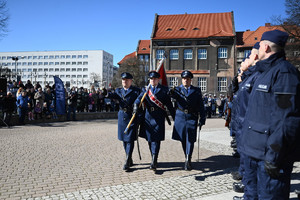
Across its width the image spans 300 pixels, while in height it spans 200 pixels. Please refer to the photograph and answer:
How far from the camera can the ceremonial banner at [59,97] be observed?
55.4 ft

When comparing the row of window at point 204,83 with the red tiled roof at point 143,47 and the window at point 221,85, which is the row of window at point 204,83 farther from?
the red tiled roof at point 143,47

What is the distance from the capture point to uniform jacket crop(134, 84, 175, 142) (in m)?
5.94

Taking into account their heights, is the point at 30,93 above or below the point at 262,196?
above

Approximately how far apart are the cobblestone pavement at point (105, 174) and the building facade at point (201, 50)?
130 ft

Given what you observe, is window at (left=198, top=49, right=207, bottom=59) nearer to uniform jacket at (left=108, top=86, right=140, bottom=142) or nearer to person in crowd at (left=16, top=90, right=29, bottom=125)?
person in crowd at (left=16, top=90, right=29, bottom=125)

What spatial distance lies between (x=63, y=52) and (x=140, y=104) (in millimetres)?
129759

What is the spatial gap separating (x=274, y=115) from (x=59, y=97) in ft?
52.1

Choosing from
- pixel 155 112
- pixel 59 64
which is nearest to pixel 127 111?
pixel 155 112

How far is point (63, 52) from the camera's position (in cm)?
12738

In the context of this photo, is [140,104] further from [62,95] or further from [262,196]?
[62,95]

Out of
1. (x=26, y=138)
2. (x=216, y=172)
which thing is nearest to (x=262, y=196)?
(x=216, y=172)

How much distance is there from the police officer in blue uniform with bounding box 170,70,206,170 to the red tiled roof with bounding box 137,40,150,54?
63.4m

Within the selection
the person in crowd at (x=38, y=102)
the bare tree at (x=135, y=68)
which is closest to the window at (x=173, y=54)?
the bare tree at (x=135, y=68)

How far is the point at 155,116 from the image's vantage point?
6.02 metres
